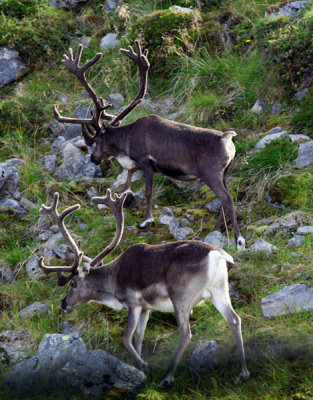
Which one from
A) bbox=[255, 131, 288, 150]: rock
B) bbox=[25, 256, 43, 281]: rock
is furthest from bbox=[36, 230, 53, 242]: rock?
bbox=[255, 131, 288, 150]: rock

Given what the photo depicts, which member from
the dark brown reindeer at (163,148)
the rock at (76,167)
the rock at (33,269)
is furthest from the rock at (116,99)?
the rock at (33,269)

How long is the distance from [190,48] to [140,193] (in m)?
3.24

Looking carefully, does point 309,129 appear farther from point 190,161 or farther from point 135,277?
point 135,277

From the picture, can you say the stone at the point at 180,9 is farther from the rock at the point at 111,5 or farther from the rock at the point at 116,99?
the rock at the point at 116,99

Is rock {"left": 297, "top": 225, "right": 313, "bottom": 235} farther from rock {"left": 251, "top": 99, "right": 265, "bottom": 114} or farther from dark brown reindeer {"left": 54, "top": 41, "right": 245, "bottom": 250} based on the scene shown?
rock {"left": 251, "top": 99, "right": 265, "bottom": 114}

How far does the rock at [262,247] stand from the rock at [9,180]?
3.87m

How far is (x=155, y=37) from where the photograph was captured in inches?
436

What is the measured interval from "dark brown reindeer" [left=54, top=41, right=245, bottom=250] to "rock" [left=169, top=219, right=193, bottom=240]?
0.36 metres

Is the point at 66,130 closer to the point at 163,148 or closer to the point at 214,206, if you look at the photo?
the point at 163,148

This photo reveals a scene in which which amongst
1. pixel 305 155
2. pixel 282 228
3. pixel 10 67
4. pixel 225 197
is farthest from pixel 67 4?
pixel 282 228

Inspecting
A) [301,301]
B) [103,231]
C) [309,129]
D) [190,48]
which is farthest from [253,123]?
[301,301]

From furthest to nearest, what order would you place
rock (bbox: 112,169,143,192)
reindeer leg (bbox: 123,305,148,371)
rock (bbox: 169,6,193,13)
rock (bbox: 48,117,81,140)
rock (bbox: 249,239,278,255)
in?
rock (bbox: 169,6,193,13) < rock (bbox: 48,117,81,140) < rock (bbox: 112,169,143,192) < rock (bbox: 249,239,278,255) < reindeer leg (bbox: 123,305,148,371)

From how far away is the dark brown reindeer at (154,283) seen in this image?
569 centimetres

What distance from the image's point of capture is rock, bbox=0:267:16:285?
7.92 meters
